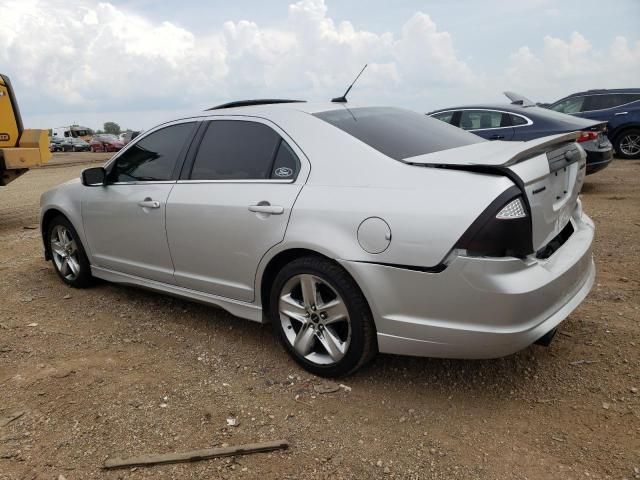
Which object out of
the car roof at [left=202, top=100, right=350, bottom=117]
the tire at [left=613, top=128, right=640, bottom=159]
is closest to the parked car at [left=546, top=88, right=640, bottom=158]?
the tire at [left=613, top=128, right=640, bottom=159]

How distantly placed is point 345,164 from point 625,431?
73.9 inches

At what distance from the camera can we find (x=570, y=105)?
1329 centimetres

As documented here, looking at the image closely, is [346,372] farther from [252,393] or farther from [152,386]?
[152,386]

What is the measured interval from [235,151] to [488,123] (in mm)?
6695

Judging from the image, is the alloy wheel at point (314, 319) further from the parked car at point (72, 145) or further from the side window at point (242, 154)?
the parked car at point (72, 145)

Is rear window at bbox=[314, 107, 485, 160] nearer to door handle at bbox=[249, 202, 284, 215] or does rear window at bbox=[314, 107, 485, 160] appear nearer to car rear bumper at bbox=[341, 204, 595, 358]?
door handle at bbox=[249, 202, 284, 215]

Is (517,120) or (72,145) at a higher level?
(517,120)

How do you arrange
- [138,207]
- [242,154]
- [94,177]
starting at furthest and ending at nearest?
[94,177], [138,207], [242,154]

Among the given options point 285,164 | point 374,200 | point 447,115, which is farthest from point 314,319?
point 447,115

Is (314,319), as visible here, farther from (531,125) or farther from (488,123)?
(488,123)

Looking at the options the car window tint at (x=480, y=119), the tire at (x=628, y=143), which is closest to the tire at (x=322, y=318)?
the car window tint at (x=480, y=119)

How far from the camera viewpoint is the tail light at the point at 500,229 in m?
2.39

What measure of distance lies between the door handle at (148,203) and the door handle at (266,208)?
0.94m

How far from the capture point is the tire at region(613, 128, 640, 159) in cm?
1267
